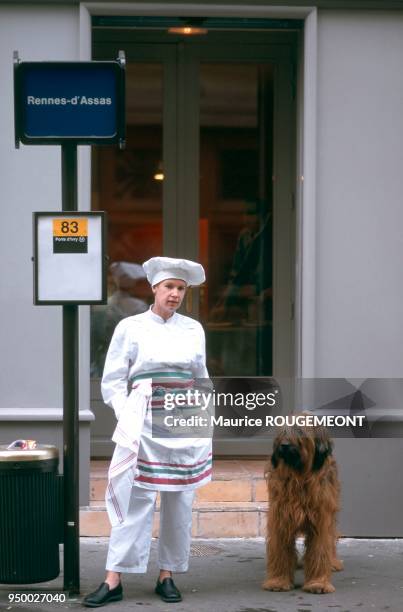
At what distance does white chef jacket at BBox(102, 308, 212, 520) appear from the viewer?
22.6ft

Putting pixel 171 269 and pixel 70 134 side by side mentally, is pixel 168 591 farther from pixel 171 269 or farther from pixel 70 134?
pixel 70 134

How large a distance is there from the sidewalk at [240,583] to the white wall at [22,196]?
1329mm

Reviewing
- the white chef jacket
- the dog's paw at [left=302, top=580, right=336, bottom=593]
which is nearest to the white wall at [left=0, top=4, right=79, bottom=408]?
the white chef jacket

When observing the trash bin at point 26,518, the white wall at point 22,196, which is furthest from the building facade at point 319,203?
the trash bin at point 26,518

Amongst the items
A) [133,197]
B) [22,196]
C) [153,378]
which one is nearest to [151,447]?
[153,378]

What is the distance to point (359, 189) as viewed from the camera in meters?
8.87

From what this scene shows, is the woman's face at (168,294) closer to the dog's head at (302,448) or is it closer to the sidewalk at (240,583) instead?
the dog's head at (302,448)

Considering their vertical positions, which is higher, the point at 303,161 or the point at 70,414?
the point at 303,161

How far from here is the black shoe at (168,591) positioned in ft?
22.9

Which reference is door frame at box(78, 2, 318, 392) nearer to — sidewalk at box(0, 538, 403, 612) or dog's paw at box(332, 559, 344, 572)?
sidewalk at box(0, 538, 403, 612)

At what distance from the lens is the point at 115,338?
22.9ft

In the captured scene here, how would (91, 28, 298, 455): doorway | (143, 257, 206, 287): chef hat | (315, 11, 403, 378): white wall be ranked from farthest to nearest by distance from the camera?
(91, 28, 298, 455): doorway
(315, 11, 403, 378): white wall
(143, 257, 206, 287): chef hat

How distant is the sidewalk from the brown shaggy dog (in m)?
0.14

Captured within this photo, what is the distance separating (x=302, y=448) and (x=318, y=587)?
Result: 0.90 metres
